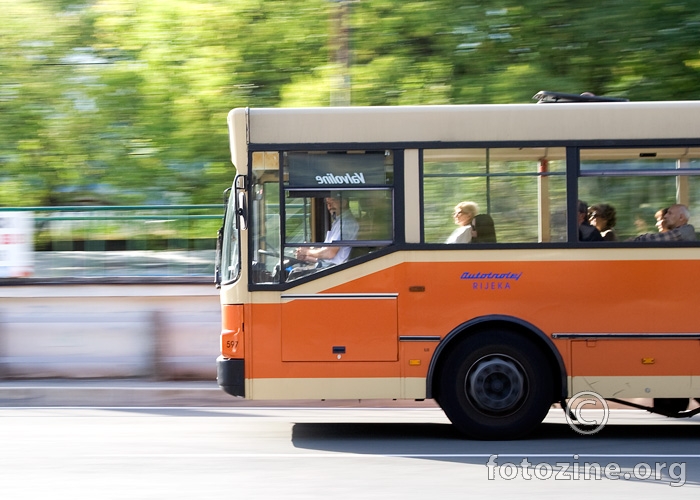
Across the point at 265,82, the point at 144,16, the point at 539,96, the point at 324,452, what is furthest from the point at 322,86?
the point at 324,452

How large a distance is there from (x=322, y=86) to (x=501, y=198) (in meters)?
8.50

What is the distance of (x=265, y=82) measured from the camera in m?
17.4

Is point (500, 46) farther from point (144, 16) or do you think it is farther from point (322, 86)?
point (144, 16)

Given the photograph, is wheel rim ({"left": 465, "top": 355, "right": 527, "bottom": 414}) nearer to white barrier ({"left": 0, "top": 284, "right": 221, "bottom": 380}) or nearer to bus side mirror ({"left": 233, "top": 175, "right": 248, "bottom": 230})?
bus side mirror ({"left": 233, "top": 175, "right": 248, "bottom": 230})

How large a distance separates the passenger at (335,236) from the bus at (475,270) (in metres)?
0.01

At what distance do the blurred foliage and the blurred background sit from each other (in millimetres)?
26

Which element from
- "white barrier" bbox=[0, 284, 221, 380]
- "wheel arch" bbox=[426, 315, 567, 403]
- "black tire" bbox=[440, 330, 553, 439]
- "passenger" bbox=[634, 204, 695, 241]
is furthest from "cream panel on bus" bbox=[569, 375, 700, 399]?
"white barrier" bbox=[0, 284, 221, 380]

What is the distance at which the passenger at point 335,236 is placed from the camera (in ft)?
26.7

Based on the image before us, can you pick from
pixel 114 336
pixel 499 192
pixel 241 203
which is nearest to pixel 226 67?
pixel 114 336

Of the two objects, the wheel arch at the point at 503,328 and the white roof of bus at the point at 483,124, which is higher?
the white roof of bus at the point at 483,124

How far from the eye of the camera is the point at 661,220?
815cm

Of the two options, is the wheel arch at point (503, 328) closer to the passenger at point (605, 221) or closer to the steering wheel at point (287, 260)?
the passenger at point (605, 221)

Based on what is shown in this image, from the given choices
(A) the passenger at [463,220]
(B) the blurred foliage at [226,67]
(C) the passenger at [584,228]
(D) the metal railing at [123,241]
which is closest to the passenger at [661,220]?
(C) the passenger at [584,228]

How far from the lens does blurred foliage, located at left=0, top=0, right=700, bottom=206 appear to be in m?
14.7
